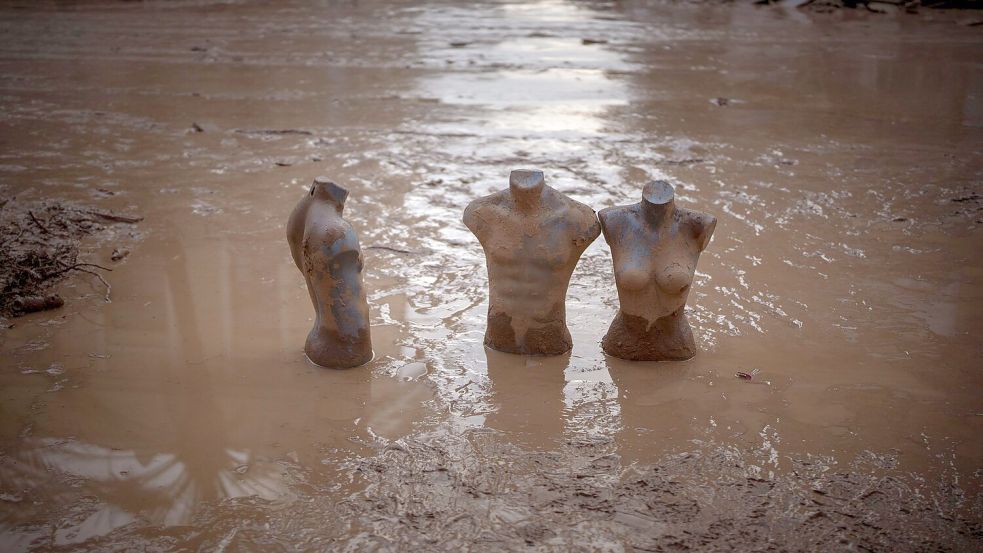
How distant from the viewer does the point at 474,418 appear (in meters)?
3.33

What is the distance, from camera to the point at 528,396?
3.49 meters

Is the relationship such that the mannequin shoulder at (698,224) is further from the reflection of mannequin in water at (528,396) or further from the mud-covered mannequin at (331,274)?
the mud-covered mannequin at (331,274)

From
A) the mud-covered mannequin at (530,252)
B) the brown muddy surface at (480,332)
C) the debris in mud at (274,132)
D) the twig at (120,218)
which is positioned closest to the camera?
the brown muddy surface at (480,332)

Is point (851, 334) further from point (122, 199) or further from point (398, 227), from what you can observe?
point (122, 199)

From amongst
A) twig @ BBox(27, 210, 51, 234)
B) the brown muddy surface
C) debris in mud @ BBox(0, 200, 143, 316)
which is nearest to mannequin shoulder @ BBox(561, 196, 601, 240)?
the brown muddy surface

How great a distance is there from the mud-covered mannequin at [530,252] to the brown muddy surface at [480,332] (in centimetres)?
14

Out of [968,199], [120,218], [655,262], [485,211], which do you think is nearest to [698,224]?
[655,262]

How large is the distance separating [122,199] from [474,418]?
328 centimetres

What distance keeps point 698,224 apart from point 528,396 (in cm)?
96

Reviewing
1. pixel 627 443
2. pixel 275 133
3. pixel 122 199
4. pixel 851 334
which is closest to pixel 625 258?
pixel 627 443

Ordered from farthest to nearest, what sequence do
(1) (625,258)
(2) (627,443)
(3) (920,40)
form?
(3) (920,40)
(1) (625,258)
(2) (627,443)

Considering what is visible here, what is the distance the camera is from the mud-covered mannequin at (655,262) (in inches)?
140

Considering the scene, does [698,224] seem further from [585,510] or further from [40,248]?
[40,248]

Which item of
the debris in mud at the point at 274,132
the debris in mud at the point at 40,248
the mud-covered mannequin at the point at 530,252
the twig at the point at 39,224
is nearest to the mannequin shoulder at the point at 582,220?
the mud-covered mannequin at the point at 530,252
